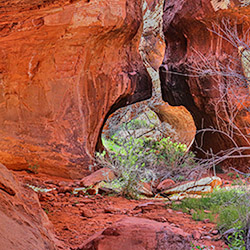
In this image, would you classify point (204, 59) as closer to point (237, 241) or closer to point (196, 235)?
point (196, 235)

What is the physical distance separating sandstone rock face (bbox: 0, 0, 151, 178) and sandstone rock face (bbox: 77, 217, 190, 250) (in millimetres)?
4659

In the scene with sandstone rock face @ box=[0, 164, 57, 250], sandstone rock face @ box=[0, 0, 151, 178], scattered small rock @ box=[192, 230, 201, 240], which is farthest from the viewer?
sandstone rock face @ box=[0, 0, 151, 178]

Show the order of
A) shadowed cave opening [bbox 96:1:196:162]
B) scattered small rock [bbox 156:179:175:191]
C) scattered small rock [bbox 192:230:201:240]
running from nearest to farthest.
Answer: scattered small rock [bbox 192:230:201:240], scattered small rock [bbox 156:179:175:191], shadowed cave opening [bbox 96:1:196:162]

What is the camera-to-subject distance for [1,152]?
723 cm

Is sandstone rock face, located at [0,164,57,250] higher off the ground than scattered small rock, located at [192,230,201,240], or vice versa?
sandstone rock face, located at [0,164,57,250]

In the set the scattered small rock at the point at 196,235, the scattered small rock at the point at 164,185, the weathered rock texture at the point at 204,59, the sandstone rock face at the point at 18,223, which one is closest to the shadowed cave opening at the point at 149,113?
the weathered rock texture at the point at 204,59

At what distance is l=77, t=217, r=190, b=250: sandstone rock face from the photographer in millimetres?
2898

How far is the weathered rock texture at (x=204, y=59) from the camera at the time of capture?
7886mm

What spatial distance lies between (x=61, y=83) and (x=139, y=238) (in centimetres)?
526

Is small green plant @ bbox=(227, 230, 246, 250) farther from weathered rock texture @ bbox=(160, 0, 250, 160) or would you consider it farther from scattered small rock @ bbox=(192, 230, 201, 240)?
weathered rock texture @ bbox=(160, 0, 250, 160)

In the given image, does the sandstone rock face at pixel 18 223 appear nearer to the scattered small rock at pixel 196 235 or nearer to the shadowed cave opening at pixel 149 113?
the scattered small rock at pixel 196 235

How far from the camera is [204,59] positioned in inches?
312

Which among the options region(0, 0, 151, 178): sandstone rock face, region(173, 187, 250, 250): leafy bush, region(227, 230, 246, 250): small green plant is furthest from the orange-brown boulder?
region(227, 230, 246, 250): small green plant

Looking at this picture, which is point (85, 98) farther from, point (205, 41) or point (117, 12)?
point (205, 41)
